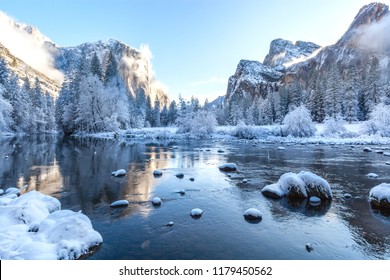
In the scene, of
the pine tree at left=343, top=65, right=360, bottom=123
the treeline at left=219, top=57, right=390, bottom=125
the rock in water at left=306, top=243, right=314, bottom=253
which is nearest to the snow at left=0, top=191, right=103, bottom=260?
the rock in water at left=306, top=243, right=314, bottom=253

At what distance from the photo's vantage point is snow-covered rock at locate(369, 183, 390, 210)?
9.23 m

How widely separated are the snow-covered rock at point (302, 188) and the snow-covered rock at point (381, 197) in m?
1.56

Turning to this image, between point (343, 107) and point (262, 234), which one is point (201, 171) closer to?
point (262, 234)

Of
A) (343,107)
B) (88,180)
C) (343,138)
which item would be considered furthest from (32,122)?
(343,107)

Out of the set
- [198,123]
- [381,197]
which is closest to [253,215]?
[381,197]

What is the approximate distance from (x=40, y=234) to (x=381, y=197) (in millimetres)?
12132

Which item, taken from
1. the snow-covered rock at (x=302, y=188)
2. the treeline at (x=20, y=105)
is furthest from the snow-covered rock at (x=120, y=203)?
the treeline at (x=20, y=105)

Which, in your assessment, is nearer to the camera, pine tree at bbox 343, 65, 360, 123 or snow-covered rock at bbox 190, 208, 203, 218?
snow-covered rock at bbox 190, 208, 203, 218

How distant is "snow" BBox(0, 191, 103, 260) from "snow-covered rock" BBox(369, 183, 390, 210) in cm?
1048

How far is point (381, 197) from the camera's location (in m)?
9.35

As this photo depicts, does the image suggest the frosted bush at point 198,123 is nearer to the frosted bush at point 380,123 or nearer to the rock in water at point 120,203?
the frosted bush at point 380,123

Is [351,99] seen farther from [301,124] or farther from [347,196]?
[347,196]

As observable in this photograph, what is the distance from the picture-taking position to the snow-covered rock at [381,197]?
30.3ft

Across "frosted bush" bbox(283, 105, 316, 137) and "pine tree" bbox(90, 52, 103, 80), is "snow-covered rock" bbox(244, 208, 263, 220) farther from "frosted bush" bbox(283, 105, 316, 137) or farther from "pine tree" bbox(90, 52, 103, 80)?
"pine tree" bbox(90, 52, 103, 80)
